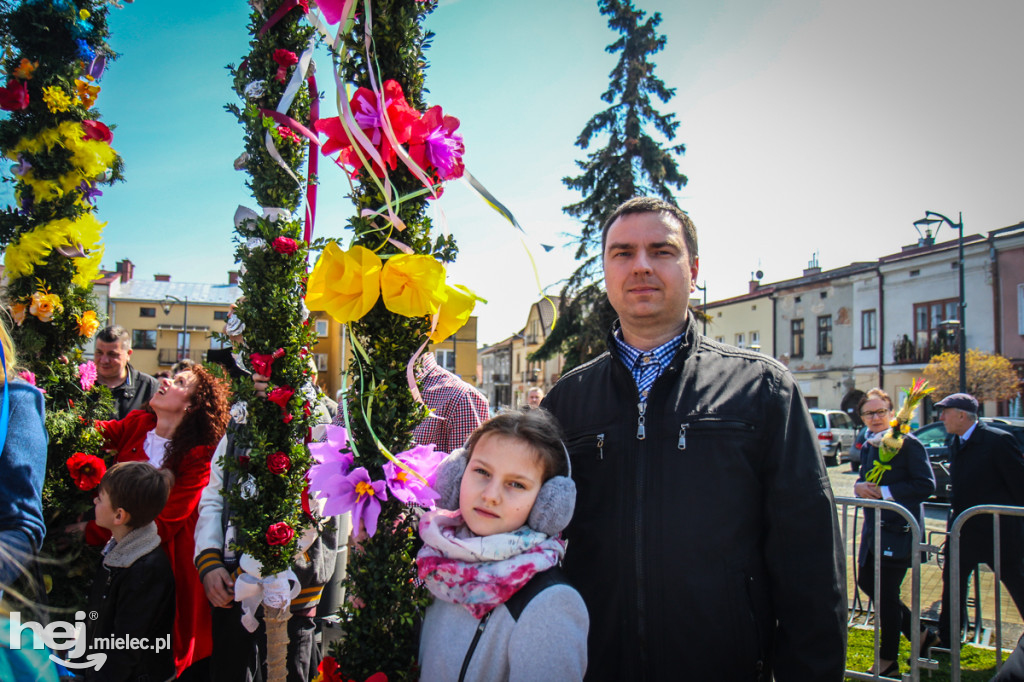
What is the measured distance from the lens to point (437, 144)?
5.26ft

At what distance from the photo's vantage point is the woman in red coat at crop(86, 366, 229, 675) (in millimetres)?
3066

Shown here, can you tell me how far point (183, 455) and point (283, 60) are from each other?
231 centimetres

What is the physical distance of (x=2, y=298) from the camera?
3.41 meters

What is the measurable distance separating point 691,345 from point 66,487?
11.5ft

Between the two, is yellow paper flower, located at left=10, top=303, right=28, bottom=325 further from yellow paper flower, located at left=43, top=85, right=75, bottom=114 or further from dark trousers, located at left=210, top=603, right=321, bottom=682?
dark trousers, located at left=210, top=603, right=321, bottom=682

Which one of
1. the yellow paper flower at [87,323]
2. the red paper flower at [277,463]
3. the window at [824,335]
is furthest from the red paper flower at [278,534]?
the window at [824,335]

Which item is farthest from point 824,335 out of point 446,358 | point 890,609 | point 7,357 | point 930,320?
point 7,357

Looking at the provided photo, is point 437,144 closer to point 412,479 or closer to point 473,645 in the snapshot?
point 412,479

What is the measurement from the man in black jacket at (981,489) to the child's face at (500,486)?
14.9 feet

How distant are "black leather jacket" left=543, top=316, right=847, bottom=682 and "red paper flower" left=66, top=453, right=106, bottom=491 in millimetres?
2917

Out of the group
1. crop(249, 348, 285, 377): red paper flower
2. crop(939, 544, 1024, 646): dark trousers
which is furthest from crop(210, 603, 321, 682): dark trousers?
crop(939, 544, 1024, 646): dark trousers

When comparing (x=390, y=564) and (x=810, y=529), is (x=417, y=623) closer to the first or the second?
(x=390, y=564)

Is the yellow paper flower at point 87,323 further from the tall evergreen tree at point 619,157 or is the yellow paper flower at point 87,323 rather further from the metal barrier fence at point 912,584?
the tall evergreen tree at point 619,157

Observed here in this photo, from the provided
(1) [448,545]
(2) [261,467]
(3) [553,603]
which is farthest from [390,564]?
(2) [261,467]
